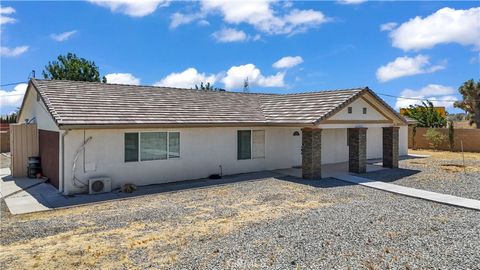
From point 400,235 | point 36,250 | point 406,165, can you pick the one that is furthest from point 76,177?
point 406,165

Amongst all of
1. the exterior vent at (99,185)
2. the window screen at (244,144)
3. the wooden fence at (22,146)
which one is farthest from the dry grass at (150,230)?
the wooden fence at (22,146)

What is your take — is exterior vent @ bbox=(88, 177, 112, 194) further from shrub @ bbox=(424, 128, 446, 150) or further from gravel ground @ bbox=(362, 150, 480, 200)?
shrub @ bbox=(424, 128, 446, 150)

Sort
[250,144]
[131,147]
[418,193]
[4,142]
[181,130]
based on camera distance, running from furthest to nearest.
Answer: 1. [4,142]
2. [250,144]
3. [181,130]
4. [131,147]
5. [418,193]

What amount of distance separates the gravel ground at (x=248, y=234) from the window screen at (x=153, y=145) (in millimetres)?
2789

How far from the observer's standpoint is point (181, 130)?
15156 mm

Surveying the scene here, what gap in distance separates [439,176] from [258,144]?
27.5ft

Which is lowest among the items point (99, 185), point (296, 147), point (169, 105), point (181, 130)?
point (99, 185)

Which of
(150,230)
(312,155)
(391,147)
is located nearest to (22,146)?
(150,230)

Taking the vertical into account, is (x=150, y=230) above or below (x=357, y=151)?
below

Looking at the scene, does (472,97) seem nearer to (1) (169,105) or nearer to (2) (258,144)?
(2) (258,144)

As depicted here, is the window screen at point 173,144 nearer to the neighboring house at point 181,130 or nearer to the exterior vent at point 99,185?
the neighboring house at point 181,130

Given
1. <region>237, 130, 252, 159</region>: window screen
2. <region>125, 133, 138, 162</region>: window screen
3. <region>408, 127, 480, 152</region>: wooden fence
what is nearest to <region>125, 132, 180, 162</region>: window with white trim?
<region>125, 133, 138, 162</region>: window screen

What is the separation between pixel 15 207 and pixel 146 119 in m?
5.24

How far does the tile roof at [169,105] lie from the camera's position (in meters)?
13.1
